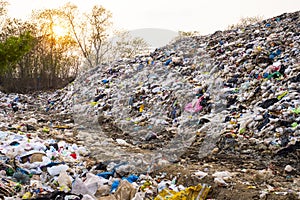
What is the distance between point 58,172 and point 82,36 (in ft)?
60.8

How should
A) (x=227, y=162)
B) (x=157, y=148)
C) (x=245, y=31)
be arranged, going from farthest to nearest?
(x=245, y=31), (x=157, y=148), (x=227, y=162)

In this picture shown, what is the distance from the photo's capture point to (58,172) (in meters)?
3.33

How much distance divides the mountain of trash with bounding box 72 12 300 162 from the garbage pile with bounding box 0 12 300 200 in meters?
0.02

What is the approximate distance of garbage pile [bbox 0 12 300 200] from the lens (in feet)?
10.3

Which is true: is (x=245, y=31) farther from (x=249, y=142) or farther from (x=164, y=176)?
(x=164, y=176)

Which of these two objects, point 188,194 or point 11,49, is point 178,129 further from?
point 11,49

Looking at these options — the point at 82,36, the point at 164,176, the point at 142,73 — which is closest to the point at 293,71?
the point at 164,176

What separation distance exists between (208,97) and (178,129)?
0.98 m

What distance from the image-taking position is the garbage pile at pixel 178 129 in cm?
315

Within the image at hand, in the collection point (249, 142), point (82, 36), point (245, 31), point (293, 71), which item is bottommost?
point (249, 142)

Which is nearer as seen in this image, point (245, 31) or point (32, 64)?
point (245, 31)

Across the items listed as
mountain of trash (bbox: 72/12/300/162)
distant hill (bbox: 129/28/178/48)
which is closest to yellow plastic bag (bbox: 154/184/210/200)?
mountain of trash (bbox: 72/12/300/162)

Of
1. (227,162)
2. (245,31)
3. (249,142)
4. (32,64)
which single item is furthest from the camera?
(32,64)

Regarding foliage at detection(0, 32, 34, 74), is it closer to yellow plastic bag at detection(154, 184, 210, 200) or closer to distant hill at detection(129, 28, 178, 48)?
distant hill at detection(129, 28, 178, 48)
